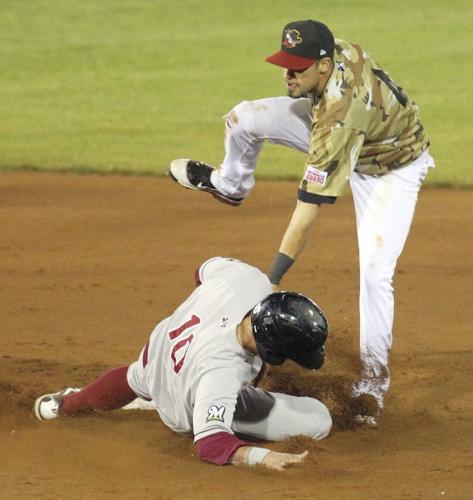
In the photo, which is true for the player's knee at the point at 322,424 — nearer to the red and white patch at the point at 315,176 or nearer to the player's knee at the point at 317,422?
the player's knee at the point at 317,422

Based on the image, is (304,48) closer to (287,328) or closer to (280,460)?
(287,328)

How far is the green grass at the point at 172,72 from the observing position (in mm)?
12984

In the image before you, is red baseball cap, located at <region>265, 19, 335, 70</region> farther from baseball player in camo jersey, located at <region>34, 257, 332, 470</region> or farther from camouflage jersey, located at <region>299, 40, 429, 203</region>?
A: baseball player in camo jersey, located at <region>34, 257, 332, 470</region>

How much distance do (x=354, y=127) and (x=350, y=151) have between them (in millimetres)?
125

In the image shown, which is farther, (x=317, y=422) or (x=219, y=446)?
(x=317, y=422)

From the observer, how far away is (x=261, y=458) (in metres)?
5.34

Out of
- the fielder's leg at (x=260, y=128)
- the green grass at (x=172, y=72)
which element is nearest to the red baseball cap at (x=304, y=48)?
the fielder's leg at (x=260, y=128)

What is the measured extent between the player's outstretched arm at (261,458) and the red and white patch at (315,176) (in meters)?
1.45

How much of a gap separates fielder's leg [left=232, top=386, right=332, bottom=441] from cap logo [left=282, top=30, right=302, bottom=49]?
1.74m

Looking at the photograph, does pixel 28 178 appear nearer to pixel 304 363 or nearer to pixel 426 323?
pixel 426 323

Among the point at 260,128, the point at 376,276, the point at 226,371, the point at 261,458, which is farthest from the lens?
the point at 260,128

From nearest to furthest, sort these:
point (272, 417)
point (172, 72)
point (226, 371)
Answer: point (226, 371) → point (272, 417) → point (172, 72)

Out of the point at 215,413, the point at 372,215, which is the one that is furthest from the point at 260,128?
the point at 215,413

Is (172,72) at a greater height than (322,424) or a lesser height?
lesser
